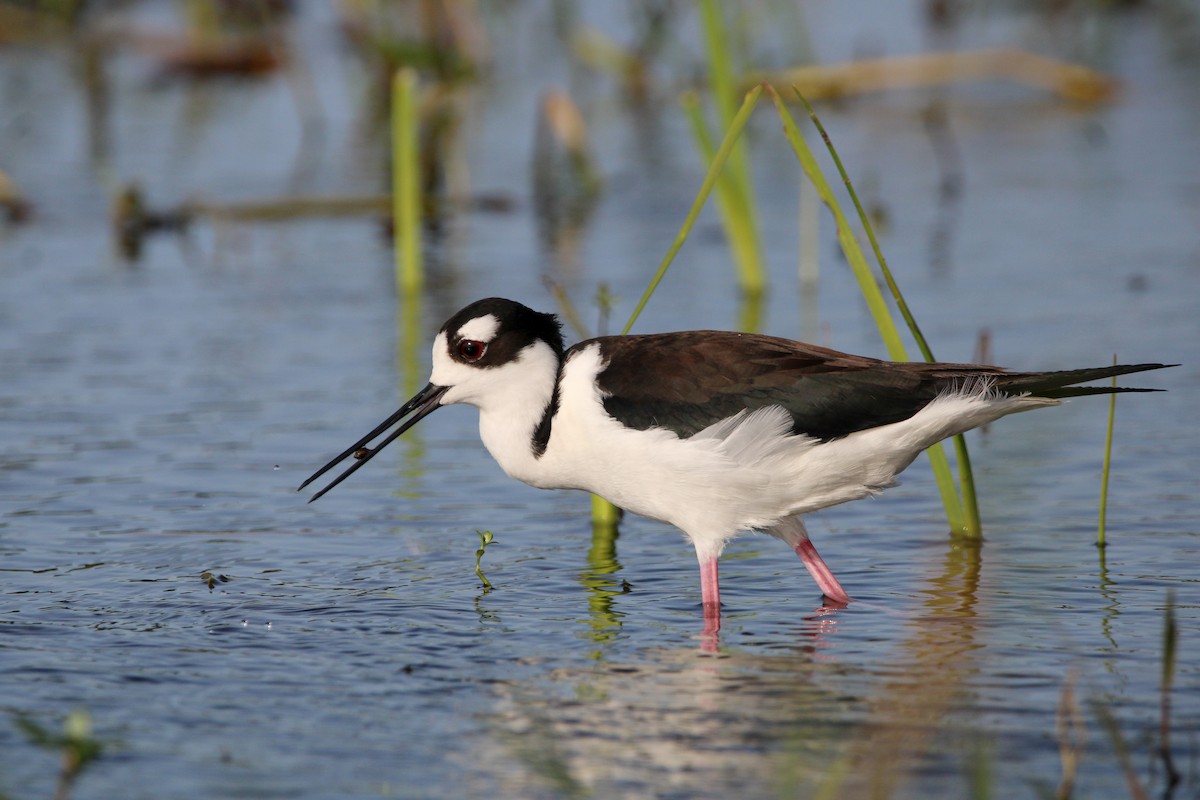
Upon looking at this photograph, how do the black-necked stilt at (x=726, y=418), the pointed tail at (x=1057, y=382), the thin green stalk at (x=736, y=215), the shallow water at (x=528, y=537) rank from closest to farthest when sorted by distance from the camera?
the shallow water at (x=528, y=537)
the pointed tail at (x=1057, y=382)
the black-necked stilt at (x=726, y=418)
the thin green stalk at (x=736, y=215)

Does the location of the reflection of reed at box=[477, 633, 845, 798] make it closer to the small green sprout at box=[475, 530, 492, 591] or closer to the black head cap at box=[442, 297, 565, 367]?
the small green sprout at box=[475, 530, 492, 591]

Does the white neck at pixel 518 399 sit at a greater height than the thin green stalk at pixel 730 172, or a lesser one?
lesser

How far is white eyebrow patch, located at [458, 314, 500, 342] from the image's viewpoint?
6.18 metres

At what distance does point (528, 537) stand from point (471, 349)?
1054 mm

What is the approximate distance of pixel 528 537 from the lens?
22.9 feet

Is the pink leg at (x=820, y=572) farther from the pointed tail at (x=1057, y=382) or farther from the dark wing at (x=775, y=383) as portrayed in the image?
the pointed tail at (x=1057, y=382)

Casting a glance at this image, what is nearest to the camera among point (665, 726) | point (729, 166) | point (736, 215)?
point (665, 726)

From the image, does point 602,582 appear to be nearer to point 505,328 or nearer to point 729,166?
point 505,328

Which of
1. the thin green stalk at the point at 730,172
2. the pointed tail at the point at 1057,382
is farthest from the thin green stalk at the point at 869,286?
the thin green stalk at the point at 730,172

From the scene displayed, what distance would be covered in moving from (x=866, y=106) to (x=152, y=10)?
9.68 meters

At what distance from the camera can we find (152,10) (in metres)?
21.1

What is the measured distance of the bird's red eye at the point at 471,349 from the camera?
6.21 metres

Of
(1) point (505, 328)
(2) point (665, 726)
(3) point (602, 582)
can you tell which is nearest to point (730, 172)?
(1) point (505, 328)

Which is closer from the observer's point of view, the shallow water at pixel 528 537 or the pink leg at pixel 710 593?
the shallow water at pixel 528 537
